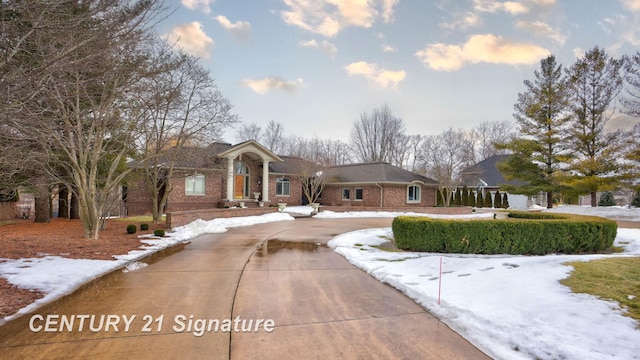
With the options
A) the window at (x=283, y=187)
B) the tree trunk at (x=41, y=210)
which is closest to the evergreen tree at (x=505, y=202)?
the window at (x=283, y=187)

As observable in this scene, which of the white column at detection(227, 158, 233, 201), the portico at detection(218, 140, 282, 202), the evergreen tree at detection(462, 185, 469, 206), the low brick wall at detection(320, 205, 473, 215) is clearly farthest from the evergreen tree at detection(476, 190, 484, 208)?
the white column at detection(227, 158, 233, 201)

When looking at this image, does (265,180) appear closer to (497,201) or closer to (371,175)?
(371,175)

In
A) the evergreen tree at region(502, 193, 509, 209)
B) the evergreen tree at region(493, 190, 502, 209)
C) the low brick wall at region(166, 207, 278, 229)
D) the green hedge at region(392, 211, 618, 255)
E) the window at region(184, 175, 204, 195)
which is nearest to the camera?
the green hedge at region(392, 211, 618, 255)

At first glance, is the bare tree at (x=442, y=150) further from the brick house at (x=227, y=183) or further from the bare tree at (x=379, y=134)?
the brick house at (x=227, y=183)

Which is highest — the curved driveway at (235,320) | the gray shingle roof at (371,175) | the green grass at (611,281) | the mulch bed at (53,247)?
A: the gray shingle roof at (371,175)

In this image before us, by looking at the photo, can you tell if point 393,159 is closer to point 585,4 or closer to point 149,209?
point 149,209

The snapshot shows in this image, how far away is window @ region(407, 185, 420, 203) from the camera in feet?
103

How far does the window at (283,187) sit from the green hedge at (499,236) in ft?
66.4

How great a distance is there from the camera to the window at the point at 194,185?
2406 centimetres

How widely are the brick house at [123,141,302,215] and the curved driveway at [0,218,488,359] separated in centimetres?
1321

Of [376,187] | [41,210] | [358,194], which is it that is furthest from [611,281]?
[358,194]

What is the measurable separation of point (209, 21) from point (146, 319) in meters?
10.6

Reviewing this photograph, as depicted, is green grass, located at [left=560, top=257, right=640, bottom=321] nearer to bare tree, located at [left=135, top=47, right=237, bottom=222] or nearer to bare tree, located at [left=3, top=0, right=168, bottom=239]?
bare tree, located at [left=3, top=0, right=168, bottom=239]

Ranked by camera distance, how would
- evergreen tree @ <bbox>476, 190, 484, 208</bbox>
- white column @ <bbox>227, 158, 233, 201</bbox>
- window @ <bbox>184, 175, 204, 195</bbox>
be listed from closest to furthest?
1. window @ <bbox>184, 175, 204, 195</bbox>
2. white column @ <bbox>227, 158, 233, 201</bbox>
3. evergreen tree @ <bbox>476, 190, 484, 208</bbox>
